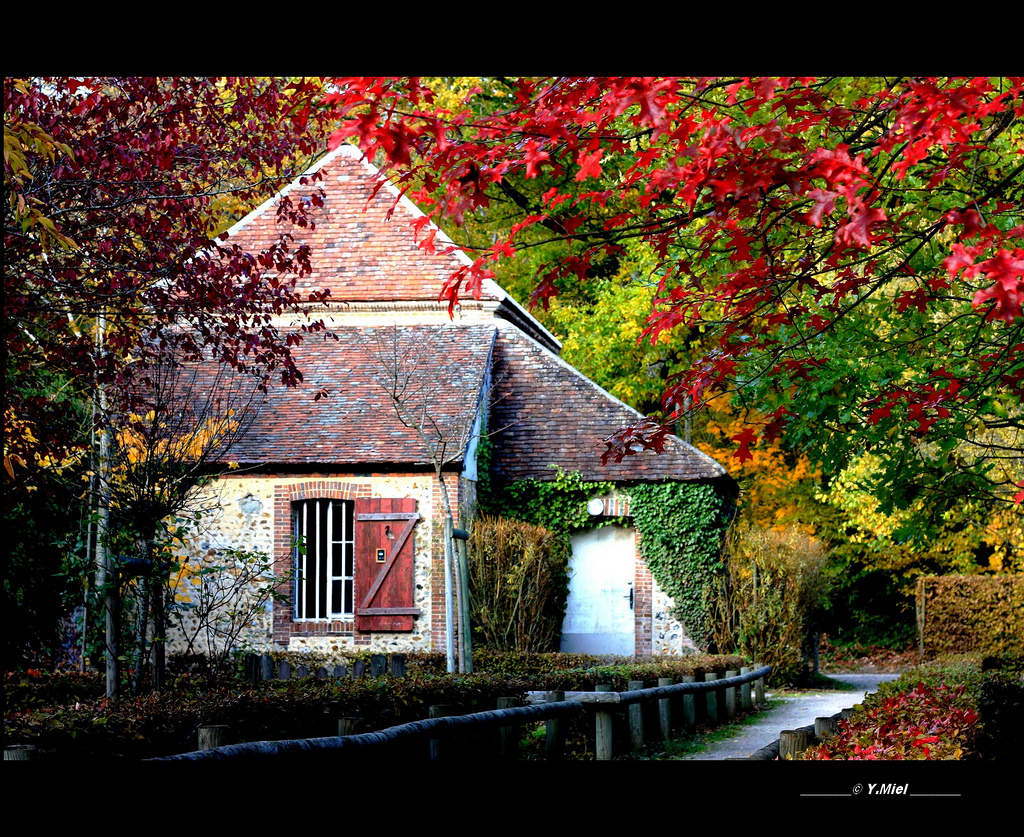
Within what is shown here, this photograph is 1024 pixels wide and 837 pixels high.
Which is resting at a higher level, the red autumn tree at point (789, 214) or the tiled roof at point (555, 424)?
the tiled roof at point (555, 424)

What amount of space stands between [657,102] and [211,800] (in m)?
2.28

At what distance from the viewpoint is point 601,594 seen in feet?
57.8

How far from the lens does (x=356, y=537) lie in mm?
16000

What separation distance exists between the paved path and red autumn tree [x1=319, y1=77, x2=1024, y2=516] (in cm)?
258

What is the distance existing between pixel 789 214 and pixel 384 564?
12.0 metres

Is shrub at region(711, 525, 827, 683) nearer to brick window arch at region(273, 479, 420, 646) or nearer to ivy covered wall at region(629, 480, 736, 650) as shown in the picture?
ivy covered wall at region(629, 480, 736, 650)

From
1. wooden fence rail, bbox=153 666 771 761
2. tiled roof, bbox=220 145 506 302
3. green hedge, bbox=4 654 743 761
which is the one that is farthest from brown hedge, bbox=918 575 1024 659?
green hedge, bbox=4 654 743 761

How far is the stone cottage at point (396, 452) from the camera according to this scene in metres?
15.9

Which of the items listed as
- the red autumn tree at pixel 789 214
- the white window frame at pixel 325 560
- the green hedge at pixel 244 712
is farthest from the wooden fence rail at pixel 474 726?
the white window frame at pixel 325 560

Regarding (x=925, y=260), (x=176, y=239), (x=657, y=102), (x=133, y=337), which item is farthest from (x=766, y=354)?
(x=133, y=337)

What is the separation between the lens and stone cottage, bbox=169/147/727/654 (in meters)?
15.9

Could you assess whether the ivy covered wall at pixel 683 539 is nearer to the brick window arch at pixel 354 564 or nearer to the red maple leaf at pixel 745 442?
the brick window arch at pixel 354 564

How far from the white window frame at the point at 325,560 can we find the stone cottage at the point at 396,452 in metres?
0.03

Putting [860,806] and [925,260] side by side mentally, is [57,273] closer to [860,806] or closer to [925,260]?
[925,260]
